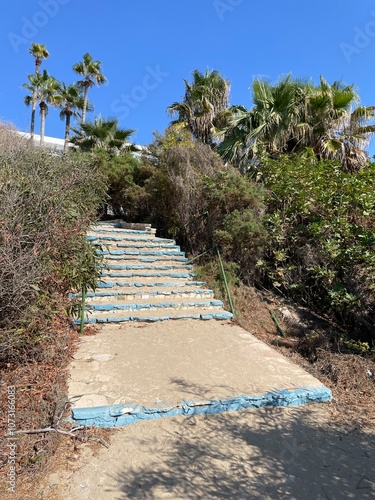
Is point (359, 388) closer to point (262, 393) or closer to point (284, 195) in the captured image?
point (262, 393)

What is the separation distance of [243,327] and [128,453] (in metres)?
3.26

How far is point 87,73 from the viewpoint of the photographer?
67.4 ft

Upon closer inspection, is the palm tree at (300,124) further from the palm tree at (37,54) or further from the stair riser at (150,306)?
the palm tree at (37,54)

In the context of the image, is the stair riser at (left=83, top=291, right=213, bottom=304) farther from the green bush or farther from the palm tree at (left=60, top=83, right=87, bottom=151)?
the palm tree at (left=60, top=83, right=87, bottom=151)

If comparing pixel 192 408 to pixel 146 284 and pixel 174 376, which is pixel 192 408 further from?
pixel 146 284

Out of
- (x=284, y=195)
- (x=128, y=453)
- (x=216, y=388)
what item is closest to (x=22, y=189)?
(x=128, y=453)

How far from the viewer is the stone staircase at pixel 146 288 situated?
513 cm

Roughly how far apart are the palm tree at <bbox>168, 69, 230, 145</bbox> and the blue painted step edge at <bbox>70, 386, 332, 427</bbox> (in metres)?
9.84

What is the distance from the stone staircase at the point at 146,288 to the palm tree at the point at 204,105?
5969 millimetres

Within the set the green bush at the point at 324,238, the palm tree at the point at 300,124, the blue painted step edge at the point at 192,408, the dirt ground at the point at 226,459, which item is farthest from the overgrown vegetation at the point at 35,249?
the palm tree at the point at 300,124

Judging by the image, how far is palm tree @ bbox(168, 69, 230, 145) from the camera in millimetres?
11461

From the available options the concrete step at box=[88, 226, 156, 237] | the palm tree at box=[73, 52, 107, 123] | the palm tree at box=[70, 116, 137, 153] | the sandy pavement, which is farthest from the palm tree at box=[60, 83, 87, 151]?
the sandy pavement

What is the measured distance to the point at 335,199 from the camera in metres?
6.11

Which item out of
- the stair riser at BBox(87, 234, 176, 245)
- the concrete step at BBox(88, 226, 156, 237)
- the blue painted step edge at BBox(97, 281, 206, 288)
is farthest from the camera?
the concrete step at BBox(88, 226, 156, 237)
